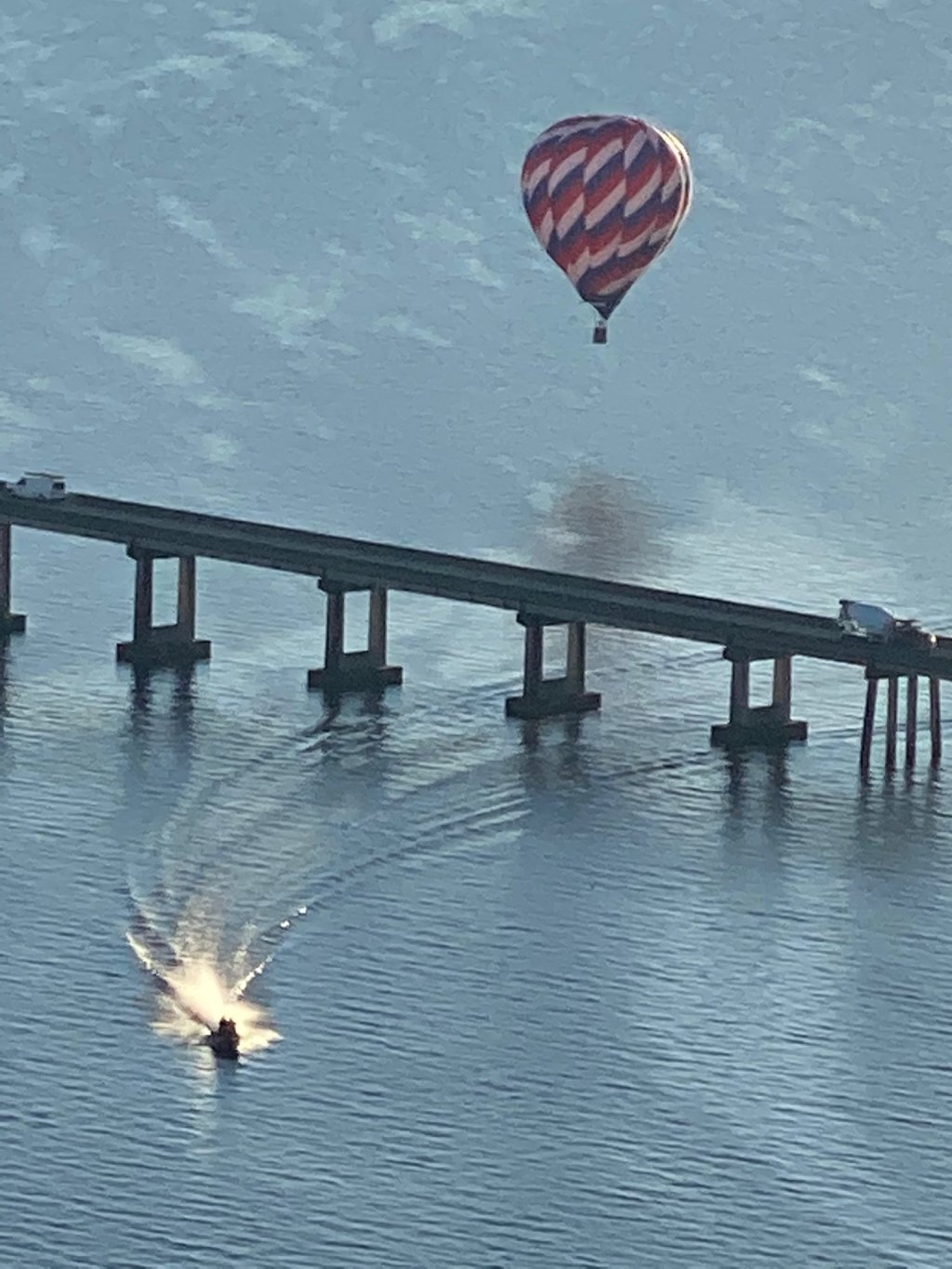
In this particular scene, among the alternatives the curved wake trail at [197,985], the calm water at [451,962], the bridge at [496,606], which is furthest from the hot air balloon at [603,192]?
the curved wake trail at [197,985]

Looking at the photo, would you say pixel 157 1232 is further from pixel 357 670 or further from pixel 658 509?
pixel 658 509

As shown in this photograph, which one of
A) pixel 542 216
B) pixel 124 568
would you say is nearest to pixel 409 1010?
pixel 124 568

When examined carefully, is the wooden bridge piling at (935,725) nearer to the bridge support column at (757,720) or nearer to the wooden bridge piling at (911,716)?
the wooden bridge piling at (911,716)

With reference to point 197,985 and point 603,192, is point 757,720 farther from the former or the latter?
point 603,192

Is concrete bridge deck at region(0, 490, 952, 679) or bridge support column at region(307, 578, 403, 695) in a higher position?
concrete bridge deck at region(0, 490, 952, 679)

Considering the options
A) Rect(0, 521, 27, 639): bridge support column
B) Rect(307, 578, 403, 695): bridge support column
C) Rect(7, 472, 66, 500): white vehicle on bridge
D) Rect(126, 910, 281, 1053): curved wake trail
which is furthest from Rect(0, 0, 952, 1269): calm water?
Rect(7, 472, 66, 500): white vehicle on bridge

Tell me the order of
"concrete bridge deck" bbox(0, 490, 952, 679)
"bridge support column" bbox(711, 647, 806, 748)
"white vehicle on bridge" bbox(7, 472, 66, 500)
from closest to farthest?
"concrete bridge deck" bbox(0, 490, 952, 679)
"bridge support column" bbox(711, 647, 806, 748)
"white vehicle on bridge" bbox(7, 472, 66, 500)

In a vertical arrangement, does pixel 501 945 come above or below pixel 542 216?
below

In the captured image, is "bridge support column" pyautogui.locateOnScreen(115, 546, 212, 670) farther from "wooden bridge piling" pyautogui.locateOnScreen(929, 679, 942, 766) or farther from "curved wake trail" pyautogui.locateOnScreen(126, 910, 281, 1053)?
"curved wake trail" pyautogui.locateOnScreen(126, 910, 281, 1053)
